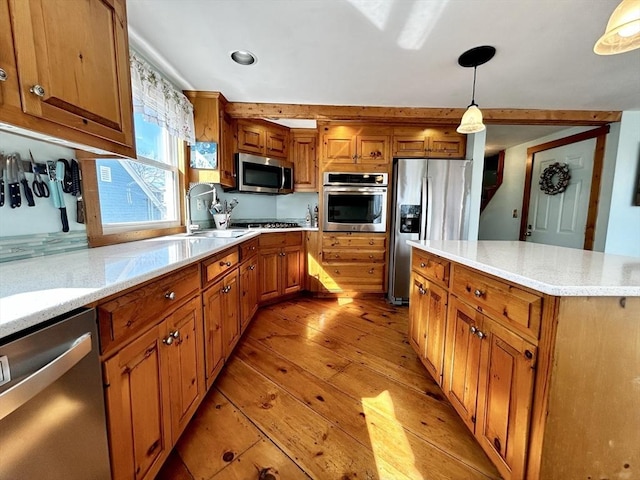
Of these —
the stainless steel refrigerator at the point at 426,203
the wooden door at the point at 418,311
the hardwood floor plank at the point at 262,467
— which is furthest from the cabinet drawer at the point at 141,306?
the stainless steel refrigerator at the point at 426,203

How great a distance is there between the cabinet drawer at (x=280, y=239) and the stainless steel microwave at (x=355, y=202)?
0.35 m

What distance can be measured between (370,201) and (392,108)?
1.03 meters

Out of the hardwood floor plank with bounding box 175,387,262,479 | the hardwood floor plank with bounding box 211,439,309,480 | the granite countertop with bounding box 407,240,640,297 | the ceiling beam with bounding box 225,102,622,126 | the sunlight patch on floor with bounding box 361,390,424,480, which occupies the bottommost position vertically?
the sunlight patch on floor with bounding box 361,390,424,480

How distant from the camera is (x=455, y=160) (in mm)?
2916

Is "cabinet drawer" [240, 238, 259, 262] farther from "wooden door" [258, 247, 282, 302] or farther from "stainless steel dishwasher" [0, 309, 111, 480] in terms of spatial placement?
"stainless steel dishwasher" [0, 309, 111, 480]

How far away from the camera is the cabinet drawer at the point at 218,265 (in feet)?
4.49

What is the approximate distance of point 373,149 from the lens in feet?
9.89

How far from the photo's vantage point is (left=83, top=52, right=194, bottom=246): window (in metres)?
1.53

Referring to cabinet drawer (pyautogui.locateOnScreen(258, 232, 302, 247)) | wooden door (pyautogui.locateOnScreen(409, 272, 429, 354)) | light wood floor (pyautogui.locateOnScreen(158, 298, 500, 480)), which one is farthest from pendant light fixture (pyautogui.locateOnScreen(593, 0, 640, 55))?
cabinet drawer (pyautogui.locateOnScreen(258, 232, 302, 247))

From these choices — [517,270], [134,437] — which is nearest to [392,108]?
[517,270]

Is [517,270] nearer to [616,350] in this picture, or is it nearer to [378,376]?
[616,350]

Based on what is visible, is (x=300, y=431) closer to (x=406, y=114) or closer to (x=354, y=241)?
(x=354, y=241)

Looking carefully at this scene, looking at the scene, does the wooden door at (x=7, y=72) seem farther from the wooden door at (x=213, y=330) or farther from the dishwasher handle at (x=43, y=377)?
the wooden door at (x=213, y=330)

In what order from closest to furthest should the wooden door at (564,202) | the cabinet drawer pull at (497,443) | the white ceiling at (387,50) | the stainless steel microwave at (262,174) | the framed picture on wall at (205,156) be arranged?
the cabinet drawer pull at (497,443), the white ceiling at (387,50), the framed picture on wall at (205,156), the stainless steel microwave at (262,174), the wooden door at (564,202)
